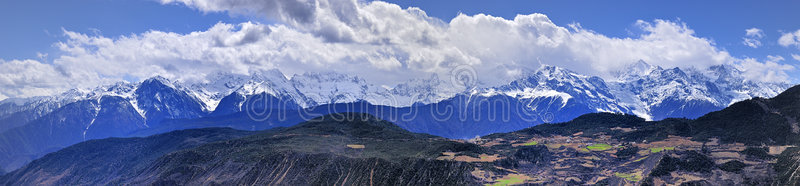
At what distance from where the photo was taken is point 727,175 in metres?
183

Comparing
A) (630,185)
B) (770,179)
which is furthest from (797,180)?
(630,185)

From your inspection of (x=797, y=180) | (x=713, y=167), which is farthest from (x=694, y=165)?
(x=797, y=180)

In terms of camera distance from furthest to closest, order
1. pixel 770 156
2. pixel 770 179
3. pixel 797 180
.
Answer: pixel 770 156 → pixel 770 179 → pixel 797 180

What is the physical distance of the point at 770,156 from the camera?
190 meters

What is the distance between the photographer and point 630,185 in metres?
194

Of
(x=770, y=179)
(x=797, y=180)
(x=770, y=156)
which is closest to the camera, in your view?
(x=797, y=180)

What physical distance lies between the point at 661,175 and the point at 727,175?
1995cm

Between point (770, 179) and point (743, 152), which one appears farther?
point (743, 152)

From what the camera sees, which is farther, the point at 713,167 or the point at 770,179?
the point at 713,167

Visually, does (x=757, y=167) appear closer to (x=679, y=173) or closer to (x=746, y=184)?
(x=746, y=184)

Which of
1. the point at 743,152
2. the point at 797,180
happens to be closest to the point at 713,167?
the point at 743,152

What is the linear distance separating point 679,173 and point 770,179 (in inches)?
1040

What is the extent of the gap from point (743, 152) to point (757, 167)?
17.6m

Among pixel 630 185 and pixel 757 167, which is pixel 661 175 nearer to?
pixel 630 185
